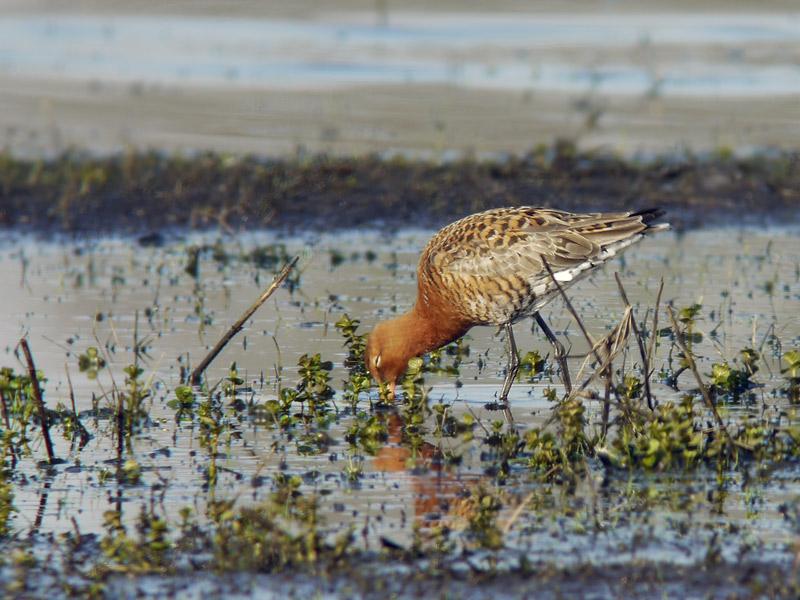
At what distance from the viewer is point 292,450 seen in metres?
7.45

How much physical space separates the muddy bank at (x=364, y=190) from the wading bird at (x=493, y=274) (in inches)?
175

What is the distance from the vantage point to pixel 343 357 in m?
9.43

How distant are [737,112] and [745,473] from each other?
11.6m

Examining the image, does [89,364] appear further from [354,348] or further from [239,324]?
[354,348]

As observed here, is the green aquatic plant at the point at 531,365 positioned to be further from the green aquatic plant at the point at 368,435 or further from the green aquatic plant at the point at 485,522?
the green aquatic plant at the point at 485,522

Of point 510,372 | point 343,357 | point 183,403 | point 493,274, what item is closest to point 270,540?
point 183,403

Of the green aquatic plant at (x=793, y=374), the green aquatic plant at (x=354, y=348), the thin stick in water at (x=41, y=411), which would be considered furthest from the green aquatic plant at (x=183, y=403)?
the green aquatic plant at (x=793, y=374)

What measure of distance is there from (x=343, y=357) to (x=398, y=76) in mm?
11585

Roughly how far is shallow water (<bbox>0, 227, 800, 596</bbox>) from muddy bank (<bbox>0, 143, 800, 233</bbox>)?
445 mm

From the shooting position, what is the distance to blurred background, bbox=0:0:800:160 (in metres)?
16.6

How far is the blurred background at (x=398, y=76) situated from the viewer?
655 inches

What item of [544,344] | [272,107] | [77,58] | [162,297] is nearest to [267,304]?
[162,297]

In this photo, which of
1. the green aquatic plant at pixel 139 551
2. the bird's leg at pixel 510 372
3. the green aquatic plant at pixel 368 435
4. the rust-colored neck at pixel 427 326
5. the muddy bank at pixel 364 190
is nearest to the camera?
the green aquatic plant at pixel 139 551

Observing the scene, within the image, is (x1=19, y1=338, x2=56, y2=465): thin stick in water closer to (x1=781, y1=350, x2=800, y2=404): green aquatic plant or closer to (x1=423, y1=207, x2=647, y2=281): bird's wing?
(x1=423, y1=207, x2=647, y2=281): bird's wing
